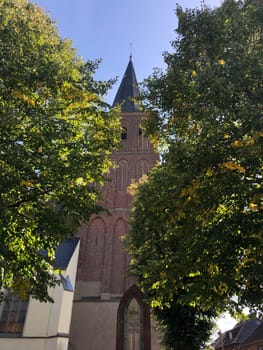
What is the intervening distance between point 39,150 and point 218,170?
4154mm

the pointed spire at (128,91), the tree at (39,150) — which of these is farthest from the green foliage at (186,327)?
the pointed spire at (128,91)

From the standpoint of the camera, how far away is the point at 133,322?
52.2 ft

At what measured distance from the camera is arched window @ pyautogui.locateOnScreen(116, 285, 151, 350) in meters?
14.8

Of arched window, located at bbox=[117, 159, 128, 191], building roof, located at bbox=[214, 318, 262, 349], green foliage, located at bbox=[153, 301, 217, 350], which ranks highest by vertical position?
arched window, located at bbox=[117, 159, 128, 191]

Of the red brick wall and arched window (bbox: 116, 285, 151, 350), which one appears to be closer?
arched window (bbox: 116, 285, 151, 350)

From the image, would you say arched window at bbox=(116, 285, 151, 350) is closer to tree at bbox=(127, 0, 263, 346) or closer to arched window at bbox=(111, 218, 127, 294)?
arched window at bbox=(111, 218, 127, 294)

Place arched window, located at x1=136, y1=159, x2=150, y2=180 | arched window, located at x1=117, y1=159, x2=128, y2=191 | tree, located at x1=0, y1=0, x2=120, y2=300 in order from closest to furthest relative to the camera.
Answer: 1. tree, located at x1=0, y1=0, x2=120, y2=300
2. arched window, located at x1=117, y1=159, x2=128, y2=191
3. arched window, located at x1=136, y1=159, x2=150, y2=180

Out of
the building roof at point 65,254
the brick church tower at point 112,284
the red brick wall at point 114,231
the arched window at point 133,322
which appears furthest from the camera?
the red brick wall at point 114,231

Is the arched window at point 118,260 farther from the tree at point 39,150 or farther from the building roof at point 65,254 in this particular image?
the tree at point 39,150

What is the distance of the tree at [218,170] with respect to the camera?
636cm

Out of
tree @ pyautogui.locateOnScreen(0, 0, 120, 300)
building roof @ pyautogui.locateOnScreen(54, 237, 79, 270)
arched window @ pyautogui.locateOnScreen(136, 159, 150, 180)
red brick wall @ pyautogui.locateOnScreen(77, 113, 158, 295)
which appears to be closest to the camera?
tree @ pyautogui.locateOnScreen(0, 0, 120, 300)

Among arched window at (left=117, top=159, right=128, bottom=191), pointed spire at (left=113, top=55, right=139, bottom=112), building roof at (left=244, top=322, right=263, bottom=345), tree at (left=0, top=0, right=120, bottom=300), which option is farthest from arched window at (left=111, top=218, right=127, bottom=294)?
building roof at (left=244, top=322, right=263, bottom=345)

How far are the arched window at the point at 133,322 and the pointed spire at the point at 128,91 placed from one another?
19.4 meters

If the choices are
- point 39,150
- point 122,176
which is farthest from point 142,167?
point 39,150
